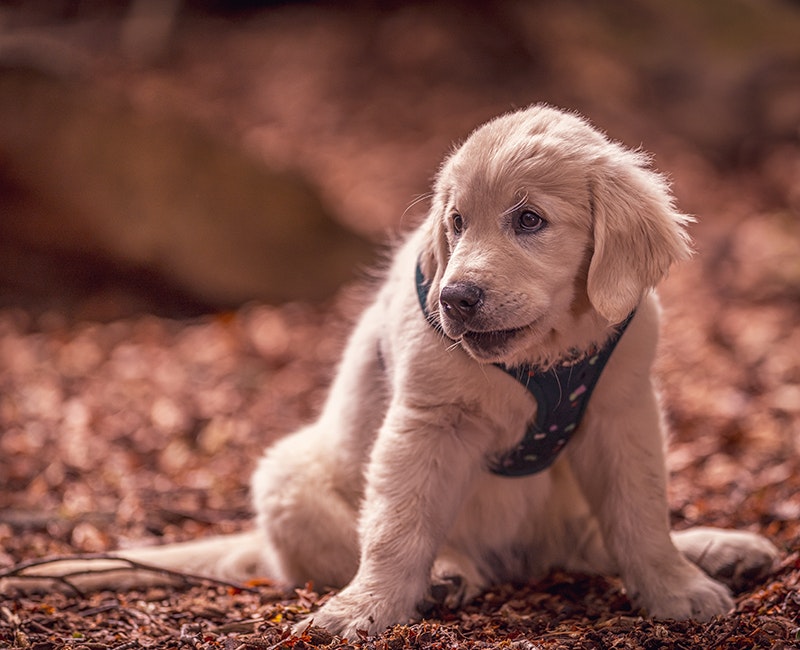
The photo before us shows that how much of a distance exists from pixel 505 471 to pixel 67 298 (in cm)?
602

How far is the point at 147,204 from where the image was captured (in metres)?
8.82

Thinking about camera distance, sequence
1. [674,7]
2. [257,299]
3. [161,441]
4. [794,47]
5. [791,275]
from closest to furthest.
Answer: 1. [161,441]
2. [791,275]
3. [257,299]
4. [794,47]
5. [674,7]

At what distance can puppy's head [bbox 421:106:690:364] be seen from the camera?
10.4ft

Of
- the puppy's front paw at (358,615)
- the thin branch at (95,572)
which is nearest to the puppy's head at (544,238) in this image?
the puppy's front paw at (358,615)

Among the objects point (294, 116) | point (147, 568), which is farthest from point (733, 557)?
point (294, 116)

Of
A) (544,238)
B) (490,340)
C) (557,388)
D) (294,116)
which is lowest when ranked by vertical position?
(557,388)

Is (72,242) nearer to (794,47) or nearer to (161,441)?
(161,441)

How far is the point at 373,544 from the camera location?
11.4ft

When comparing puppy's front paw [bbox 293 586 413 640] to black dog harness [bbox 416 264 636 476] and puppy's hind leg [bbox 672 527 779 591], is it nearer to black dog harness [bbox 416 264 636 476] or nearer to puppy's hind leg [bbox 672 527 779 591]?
black dog harness [bbox 416 264 636 476]

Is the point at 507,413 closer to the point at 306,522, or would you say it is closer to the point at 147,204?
the point at 306,522

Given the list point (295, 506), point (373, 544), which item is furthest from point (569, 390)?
point (295, 506)

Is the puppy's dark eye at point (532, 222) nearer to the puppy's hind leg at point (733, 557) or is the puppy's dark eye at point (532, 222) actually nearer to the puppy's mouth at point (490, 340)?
the puppy's mouth at point (490, 340)

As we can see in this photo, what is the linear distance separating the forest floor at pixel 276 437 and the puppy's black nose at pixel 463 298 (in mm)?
1094

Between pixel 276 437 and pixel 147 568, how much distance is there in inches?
88.0
